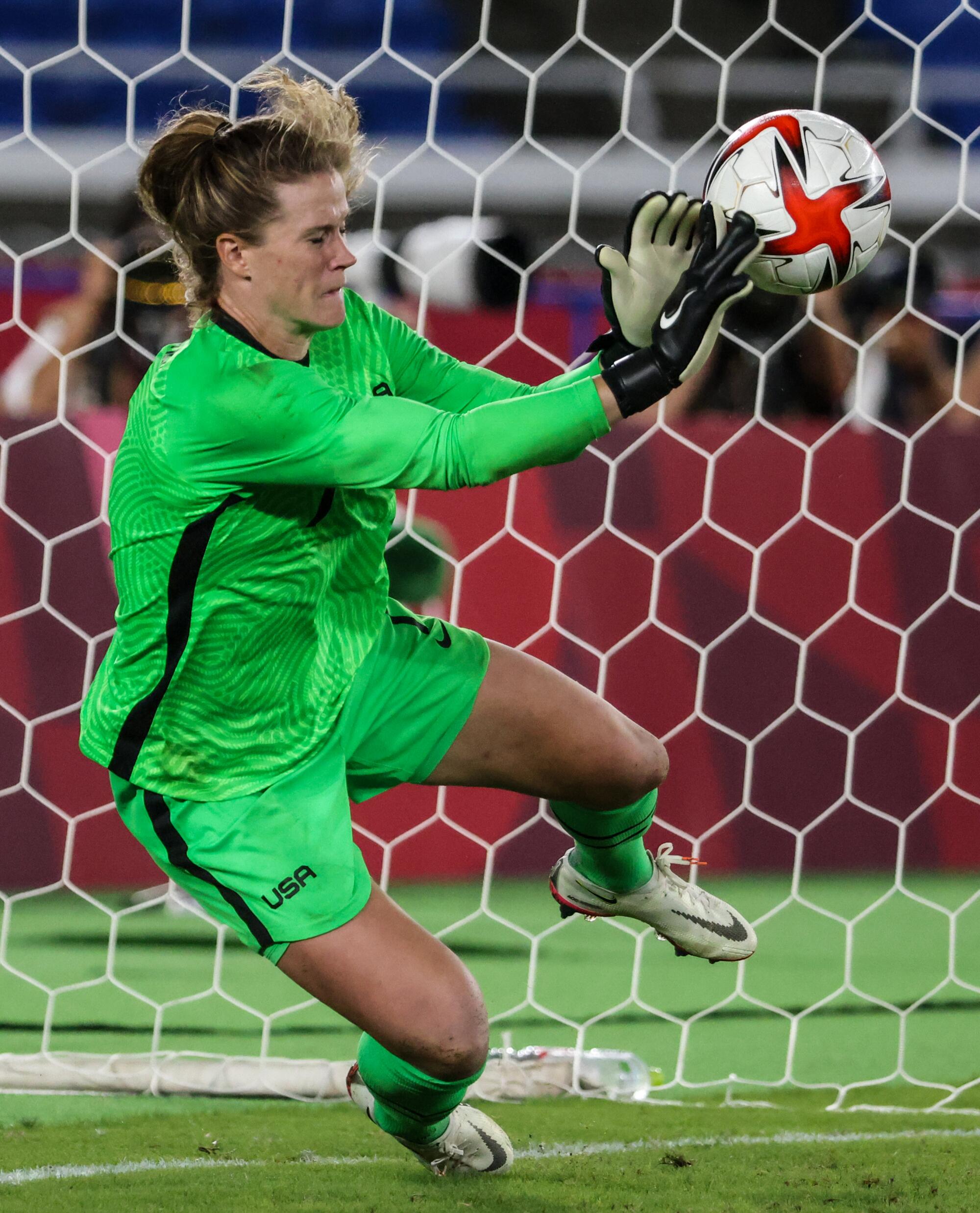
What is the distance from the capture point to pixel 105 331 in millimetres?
3693

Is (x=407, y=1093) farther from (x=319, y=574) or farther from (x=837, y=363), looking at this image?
(x=837, y=363)

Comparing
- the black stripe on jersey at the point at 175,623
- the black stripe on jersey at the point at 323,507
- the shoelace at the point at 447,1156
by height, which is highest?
the black stripe on jersey at the point at 323,507

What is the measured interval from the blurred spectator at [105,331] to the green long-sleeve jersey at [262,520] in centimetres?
131

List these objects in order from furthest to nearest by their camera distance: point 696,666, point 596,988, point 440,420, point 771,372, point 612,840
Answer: point 771,372, point 696,666, point 596,988, point 612,840, point 440,420

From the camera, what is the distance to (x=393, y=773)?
2.21 m

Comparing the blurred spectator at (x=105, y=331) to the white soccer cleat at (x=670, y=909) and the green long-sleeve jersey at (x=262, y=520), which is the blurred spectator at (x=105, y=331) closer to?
the green long-sleeve jersey at (x=262, y=520)

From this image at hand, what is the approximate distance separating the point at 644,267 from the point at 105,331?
210 centimetres

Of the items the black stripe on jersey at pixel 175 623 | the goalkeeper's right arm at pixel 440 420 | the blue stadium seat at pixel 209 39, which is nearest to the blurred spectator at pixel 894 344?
the goalkeeper's right arm at pixel 440 420

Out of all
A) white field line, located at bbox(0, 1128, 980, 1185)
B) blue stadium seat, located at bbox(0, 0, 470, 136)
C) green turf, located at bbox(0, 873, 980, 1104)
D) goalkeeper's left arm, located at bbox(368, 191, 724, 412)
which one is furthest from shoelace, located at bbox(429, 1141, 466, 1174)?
blue stadium seat, located at bbox(0, 0, 470, 136)

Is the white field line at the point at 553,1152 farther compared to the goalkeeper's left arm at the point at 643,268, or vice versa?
the white field line at the point at 553,1152

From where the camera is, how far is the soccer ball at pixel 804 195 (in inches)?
80.8

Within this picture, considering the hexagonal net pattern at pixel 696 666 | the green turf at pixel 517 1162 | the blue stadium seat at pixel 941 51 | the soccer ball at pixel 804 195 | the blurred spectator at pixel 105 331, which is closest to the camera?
the soccer ball at pixel 804 195

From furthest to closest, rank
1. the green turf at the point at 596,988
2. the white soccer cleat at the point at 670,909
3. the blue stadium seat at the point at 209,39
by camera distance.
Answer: the blue stadium seat at the point at 209,39
the green turf at the point at 596,988
the white soccer cleat at the point at 670,909

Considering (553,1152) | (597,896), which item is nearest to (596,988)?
(553,1152)
